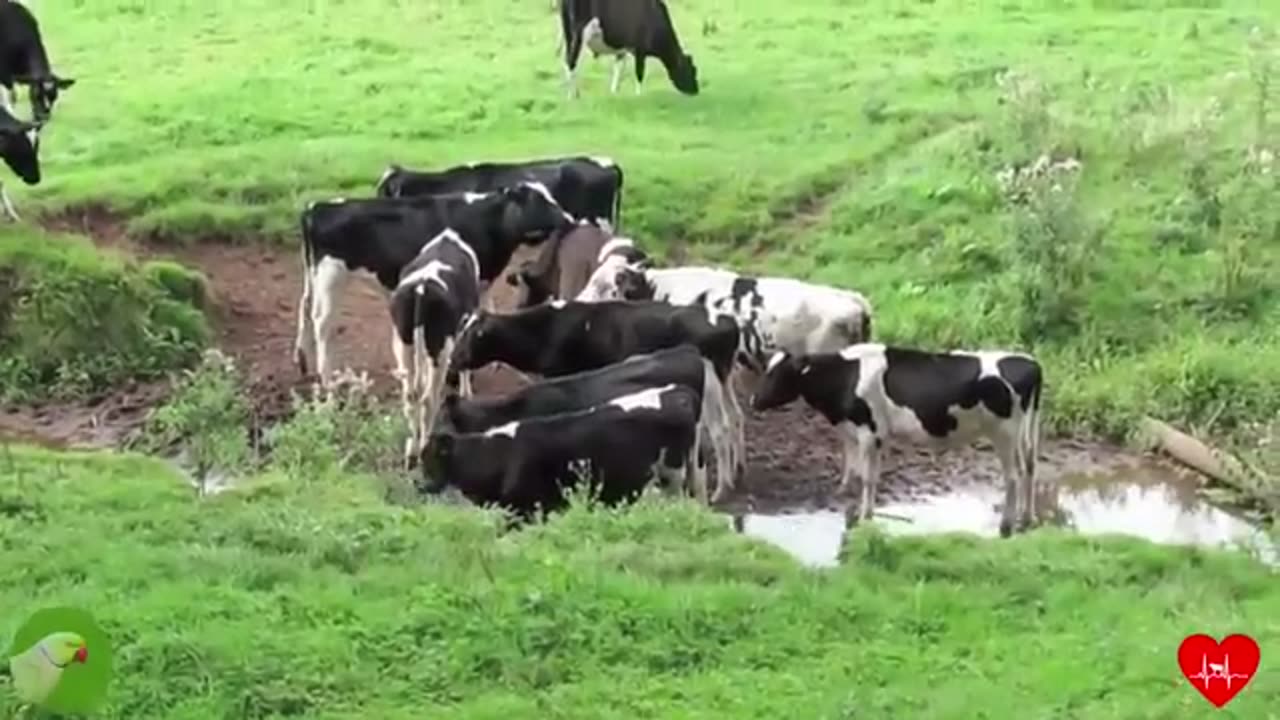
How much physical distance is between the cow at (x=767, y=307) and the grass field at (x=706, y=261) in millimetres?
1436

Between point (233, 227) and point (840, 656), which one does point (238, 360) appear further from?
point (840, 656)

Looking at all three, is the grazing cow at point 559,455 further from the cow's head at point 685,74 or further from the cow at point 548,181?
the cow's head at point 685,74

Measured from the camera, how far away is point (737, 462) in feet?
42.8

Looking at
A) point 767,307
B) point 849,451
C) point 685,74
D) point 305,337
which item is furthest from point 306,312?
point 685,74

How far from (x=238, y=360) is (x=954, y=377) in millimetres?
5043

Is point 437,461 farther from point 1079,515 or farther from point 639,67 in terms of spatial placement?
point 639,67

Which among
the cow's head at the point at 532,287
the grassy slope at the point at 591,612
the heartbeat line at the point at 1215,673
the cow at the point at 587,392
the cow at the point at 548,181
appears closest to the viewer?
the heartbeat line at the point at 1215,673

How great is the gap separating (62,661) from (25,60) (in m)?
12.9

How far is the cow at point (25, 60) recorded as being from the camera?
739 inches

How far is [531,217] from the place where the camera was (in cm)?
1473

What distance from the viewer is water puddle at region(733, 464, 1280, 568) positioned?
Answer: 12.0 metres

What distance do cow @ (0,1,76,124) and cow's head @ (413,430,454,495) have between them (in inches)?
344

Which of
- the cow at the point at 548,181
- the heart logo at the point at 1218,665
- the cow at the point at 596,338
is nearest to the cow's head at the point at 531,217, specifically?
the cow at the point at 548,181

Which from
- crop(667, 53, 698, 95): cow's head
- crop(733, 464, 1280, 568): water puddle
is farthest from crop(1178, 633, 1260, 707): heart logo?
crop(667, 53, 698, 95): cow's head
